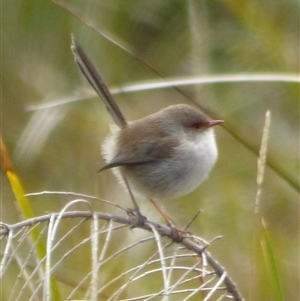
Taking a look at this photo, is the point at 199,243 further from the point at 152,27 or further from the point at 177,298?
the point at 152,27

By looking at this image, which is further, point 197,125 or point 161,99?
point 161,99

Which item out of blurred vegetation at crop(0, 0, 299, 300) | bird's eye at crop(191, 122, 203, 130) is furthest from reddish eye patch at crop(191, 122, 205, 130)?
blurred vegetation at crop(0, 0, 299, 300)

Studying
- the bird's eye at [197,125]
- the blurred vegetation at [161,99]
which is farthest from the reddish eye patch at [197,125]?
the blurred vegetation at [161,99]

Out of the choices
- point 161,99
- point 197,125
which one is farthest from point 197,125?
point 161,99

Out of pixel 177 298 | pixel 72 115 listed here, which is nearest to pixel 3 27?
pixel 72 115

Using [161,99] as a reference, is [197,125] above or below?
below

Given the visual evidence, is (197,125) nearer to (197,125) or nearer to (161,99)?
(197,125)

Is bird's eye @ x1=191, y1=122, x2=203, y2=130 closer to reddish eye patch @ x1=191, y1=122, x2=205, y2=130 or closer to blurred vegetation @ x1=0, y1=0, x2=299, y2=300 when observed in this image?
reddish eye patch @ x1=191, y1=122, x2=205, y2=130

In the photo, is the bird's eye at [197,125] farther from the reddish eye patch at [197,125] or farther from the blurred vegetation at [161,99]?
the blurred vegetation at [161,99]
